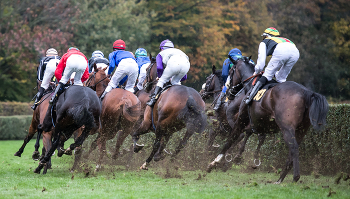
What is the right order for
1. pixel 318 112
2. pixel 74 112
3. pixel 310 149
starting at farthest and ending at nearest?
1. pixel 310 149
2. pixel 74 112
3. pixel 318 112

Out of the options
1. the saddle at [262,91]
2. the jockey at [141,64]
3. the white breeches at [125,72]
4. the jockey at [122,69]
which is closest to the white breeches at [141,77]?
the jockey at [141,64]

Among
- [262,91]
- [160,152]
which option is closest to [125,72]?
[160,152]

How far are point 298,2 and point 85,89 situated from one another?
22.4 m

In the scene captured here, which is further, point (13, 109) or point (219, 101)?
point (13, 109)

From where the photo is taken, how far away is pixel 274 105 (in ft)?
21.5

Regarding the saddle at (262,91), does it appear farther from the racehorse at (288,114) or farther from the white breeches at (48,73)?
the white breeches at (48,73)

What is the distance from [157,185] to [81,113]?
1.77 m

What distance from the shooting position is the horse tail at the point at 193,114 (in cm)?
741

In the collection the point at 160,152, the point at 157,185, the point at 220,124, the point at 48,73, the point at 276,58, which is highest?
the point at 276,58

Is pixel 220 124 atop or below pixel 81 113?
below

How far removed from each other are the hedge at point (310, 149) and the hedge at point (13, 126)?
32.2 ft

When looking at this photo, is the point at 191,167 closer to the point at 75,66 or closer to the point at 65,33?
the point at 75,66

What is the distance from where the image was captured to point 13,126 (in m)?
18.4

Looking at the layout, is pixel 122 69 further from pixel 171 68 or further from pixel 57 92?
pixel 57 92
